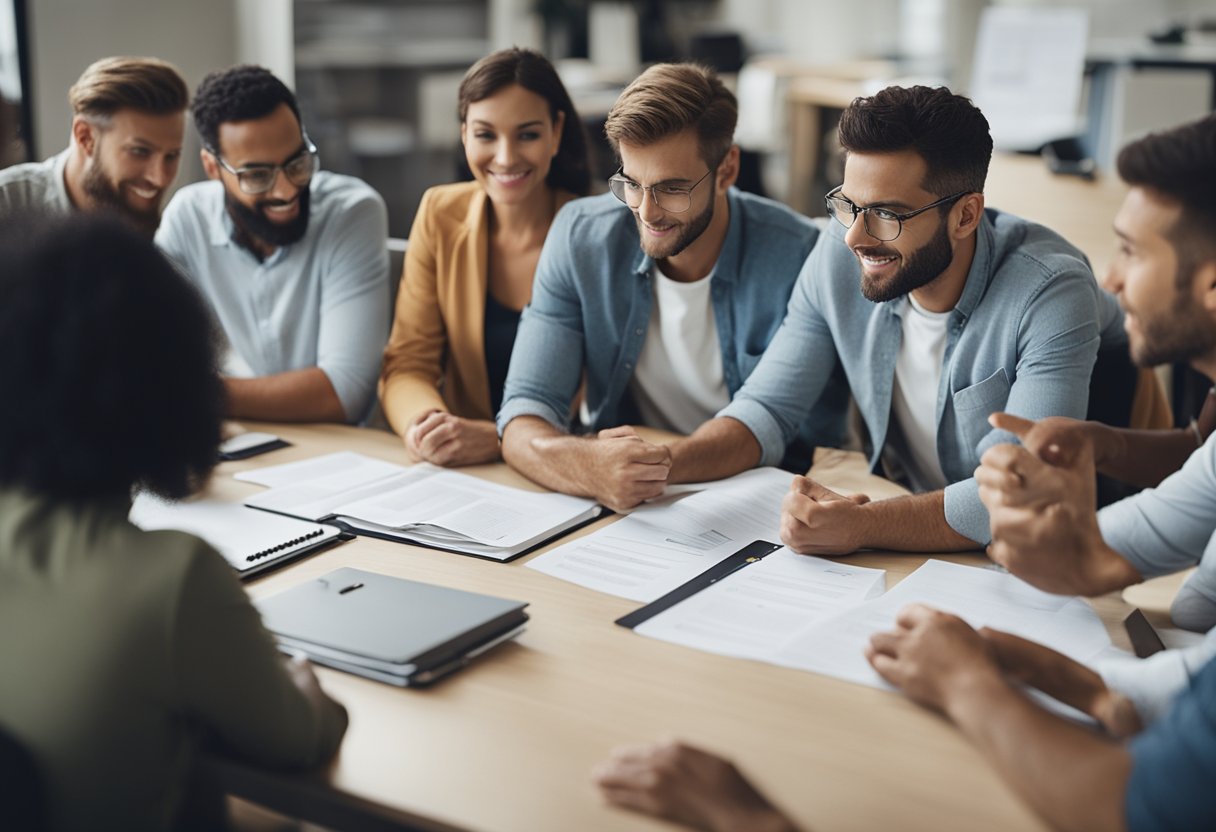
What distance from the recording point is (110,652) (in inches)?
41.6

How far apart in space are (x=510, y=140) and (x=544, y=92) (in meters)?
0.14

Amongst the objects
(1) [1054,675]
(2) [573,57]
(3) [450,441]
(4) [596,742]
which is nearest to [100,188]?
(3) [450,441]

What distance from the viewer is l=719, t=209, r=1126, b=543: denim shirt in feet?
6.29

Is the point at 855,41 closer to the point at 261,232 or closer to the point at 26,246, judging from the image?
the point at 261,232

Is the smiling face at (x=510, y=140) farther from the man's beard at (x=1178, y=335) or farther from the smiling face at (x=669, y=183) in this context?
the man's beard at (x=1178, y=335)

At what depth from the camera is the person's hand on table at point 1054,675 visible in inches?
50.9

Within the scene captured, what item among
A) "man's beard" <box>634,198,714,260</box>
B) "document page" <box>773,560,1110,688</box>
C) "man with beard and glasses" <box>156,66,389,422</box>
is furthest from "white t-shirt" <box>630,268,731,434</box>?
"document page" <box>773,560,1110,688</box>

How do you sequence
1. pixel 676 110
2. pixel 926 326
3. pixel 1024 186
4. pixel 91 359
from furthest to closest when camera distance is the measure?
1. pixel 1024 186
2. pixel 676 110
3. pixel 926 326
4. pixel 91 359

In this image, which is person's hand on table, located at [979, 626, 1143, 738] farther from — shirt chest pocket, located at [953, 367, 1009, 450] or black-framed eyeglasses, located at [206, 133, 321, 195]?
black-framed eyeglasses, located at [206, 133, 321, 195]

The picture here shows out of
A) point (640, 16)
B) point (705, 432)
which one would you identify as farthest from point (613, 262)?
point (640, 16)

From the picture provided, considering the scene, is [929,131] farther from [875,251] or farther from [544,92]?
[544,92]

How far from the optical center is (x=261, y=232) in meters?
2.68

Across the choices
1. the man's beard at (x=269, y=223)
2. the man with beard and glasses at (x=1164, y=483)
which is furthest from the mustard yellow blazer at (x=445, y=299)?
the man with beard and glasses at (x=1164, y=483)

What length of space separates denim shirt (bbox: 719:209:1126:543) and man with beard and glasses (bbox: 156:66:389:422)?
911 millimetres
